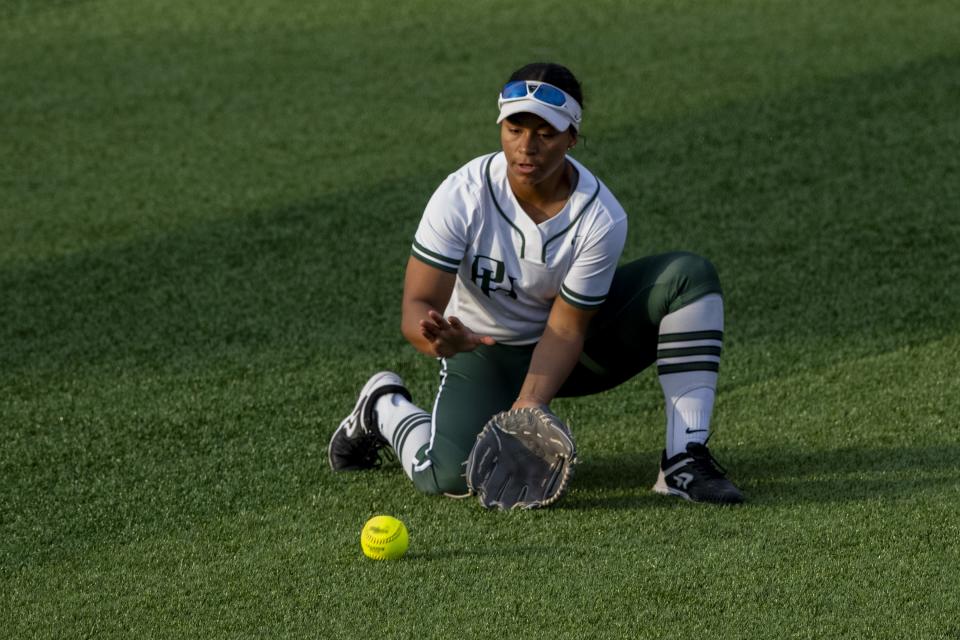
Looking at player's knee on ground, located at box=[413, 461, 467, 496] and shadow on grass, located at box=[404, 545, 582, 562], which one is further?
player's knee on ground, located at box=[413, 461, 467, 496]

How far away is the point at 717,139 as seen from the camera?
8.34m

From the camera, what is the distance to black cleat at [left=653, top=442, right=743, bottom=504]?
14.0 feet

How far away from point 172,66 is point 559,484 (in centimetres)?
700

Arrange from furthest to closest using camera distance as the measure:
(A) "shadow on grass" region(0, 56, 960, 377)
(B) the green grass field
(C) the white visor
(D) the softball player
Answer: (A) "shadow on grass" region(0, 56, 960, 377) < (D) the softball player < (C) the white visor < (B) the green grass field

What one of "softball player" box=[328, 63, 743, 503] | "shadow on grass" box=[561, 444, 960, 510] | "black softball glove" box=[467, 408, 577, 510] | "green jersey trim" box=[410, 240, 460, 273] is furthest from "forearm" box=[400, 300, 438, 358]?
"shadow on grass" box=[561, 444, 960, 510]

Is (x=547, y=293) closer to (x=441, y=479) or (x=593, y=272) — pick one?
(x=593, y=272)

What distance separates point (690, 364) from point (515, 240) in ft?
2.14

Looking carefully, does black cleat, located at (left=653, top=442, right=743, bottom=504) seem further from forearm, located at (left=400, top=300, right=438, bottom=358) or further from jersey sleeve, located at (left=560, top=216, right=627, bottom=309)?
forearm, located at (left=400, top=300, right=438, bottom=358)

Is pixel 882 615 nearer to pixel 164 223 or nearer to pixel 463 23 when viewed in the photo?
pixel 164 223

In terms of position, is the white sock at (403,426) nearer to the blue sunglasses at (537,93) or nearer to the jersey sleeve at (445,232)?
the jersey sleeve at (445,232)

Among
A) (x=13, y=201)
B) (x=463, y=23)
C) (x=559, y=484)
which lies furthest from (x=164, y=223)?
(x=463, y=23)

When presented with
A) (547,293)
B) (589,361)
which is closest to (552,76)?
(547,293)

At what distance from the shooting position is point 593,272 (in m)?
4.28

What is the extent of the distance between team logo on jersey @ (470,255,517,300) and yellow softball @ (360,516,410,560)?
2.83ft
